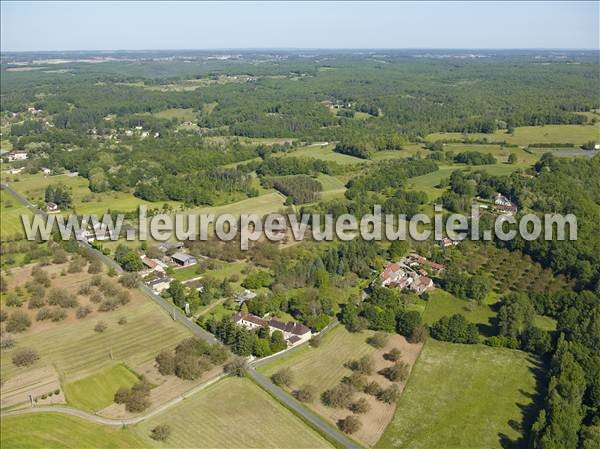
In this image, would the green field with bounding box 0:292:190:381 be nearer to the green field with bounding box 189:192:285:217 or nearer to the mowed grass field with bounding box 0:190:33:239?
the mowed grass field with bounding box 0:190:33:239

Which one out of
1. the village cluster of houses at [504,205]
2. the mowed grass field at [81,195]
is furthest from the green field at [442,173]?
the mowed grass field at [81,195]

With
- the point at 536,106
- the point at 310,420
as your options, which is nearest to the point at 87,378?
the point at 310,420

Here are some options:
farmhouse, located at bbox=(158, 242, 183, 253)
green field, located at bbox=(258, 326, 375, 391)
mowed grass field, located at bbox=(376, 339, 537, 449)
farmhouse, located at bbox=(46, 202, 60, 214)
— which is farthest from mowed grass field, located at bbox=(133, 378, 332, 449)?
farmhouse, located at bbox=(46, 202, 60, 214)

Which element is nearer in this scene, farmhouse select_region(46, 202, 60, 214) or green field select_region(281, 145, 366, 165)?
farmhouse select_region(46, 202, 60, 214)

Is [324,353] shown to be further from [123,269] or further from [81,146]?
[81,146]

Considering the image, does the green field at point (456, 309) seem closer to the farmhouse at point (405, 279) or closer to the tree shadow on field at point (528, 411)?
the farmhouse at point (405, 279)
